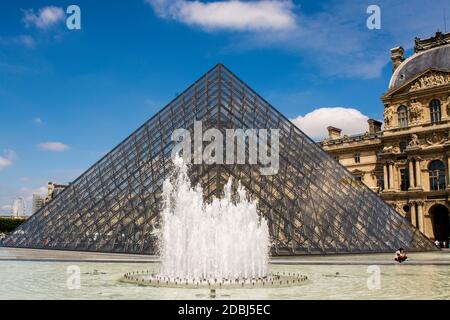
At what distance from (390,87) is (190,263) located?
124ft

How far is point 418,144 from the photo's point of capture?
4200 centimetres

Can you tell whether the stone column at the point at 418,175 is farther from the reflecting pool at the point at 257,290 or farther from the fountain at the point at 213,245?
the fountain at the point at 213,245

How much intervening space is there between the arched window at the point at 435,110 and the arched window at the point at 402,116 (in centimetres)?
236

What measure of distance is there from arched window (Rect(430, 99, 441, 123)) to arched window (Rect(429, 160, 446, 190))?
3.64m

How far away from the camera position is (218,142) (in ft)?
74.3

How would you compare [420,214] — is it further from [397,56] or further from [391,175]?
[397,56]

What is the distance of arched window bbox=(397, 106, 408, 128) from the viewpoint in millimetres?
43844

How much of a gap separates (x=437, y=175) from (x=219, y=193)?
1068 inches

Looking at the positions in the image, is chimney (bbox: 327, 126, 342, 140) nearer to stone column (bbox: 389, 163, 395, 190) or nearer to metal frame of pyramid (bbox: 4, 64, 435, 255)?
stone column (bbox: 389, 163, 395, 190)

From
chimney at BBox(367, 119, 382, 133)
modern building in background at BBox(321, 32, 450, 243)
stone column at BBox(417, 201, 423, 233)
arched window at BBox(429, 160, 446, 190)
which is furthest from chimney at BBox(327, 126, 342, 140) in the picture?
stone column at BBox(417, 201, 423, 233)

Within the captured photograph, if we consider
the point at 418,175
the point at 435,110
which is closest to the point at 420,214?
the point at 418,175

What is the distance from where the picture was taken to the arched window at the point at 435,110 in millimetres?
41500

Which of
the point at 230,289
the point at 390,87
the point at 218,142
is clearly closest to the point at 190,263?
the point at 230,289
